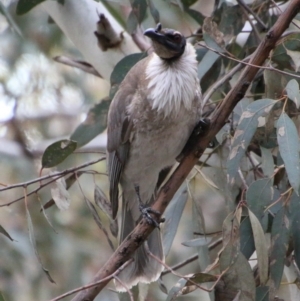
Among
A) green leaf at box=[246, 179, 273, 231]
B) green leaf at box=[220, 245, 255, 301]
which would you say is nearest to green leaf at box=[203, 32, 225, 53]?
green leaf at box=[246, 179, 273, 231]

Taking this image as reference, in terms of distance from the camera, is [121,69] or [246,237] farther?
[121,69]

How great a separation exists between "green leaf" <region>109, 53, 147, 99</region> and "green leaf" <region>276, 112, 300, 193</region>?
1084 mm

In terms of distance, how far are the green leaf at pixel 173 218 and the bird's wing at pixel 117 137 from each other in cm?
22

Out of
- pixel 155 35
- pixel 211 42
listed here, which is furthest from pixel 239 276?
pixel 155 35

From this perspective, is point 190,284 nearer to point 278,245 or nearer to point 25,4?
point 278,245

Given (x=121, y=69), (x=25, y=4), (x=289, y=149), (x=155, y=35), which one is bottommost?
(x=289, y=149)

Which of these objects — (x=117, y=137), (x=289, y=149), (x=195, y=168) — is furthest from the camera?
(x=117, y=137)

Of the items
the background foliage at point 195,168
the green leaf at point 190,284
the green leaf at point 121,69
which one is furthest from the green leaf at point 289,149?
the green leaf at point 121,69

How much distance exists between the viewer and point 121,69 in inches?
119

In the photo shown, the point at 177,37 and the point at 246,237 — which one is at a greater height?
the point at 177,37

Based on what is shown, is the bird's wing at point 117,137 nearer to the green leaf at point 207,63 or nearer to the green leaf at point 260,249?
the green leaf at point 207,63

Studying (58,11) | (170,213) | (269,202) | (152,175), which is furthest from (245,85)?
(58,11)

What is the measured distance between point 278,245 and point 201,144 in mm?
418

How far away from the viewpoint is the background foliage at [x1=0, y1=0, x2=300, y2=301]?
7.09 feet
